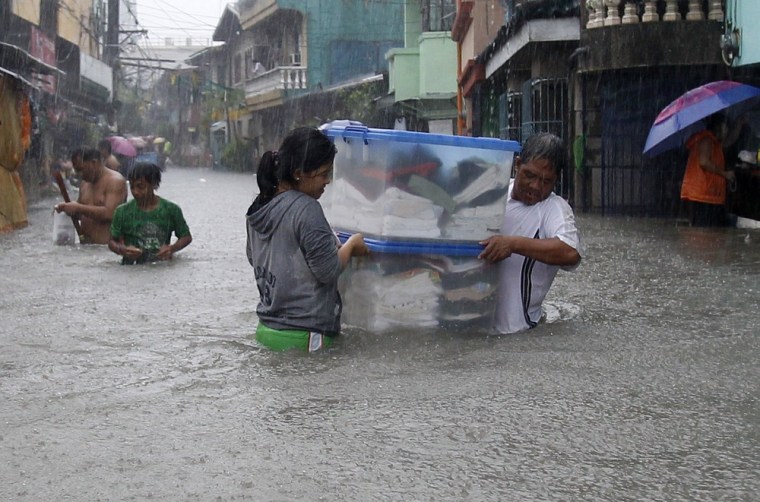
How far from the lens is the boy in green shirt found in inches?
357

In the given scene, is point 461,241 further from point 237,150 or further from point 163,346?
point 237,150

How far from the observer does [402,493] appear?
330 centimetres

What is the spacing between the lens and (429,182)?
17.5 ft

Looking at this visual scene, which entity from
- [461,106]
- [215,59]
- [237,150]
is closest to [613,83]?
[461,106]

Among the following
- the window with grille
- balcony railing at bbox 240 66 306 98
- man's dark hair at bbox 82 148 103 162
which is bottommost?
man's dark hair at bbox 82 148 103 162

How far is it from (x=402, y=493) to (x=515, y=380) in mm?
1531

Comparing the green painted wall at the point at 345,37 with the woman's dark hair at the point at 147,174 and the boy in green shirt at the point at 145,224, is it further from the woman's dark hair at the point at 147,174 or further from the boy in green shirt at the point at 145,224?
the woman's dark hair at the point at 147,174

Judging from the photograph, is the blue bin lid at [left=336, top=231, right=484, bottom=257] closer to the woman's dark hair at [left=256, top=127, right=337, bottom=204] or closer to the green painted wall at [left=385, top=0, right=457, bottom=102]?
the woman's dark hair at [left=256, top=127, right=337, bottom=204]

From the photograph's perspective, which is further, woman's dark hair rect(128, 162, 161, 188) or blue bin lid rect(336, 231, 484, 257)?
woman's dark hair rect(128, 162, 161, 188)

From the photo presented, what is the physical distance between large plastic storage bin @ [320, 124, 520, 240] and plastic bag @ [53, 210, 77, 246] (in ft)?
20.3

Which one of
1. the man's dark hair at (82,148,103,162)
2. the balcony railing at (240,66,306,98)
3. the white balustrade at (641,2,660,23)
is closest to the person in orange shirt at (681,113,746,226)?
the white balustrade at (641,2,660,23)

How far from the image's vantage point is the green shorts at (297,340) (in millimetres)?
5305

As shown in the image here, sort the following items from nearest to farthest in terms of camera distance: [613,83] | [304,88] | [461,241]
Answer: [461,241] → [613,83] → [304,88]

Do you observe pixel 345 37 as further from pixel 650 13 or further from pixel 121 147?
pixel 650 13
